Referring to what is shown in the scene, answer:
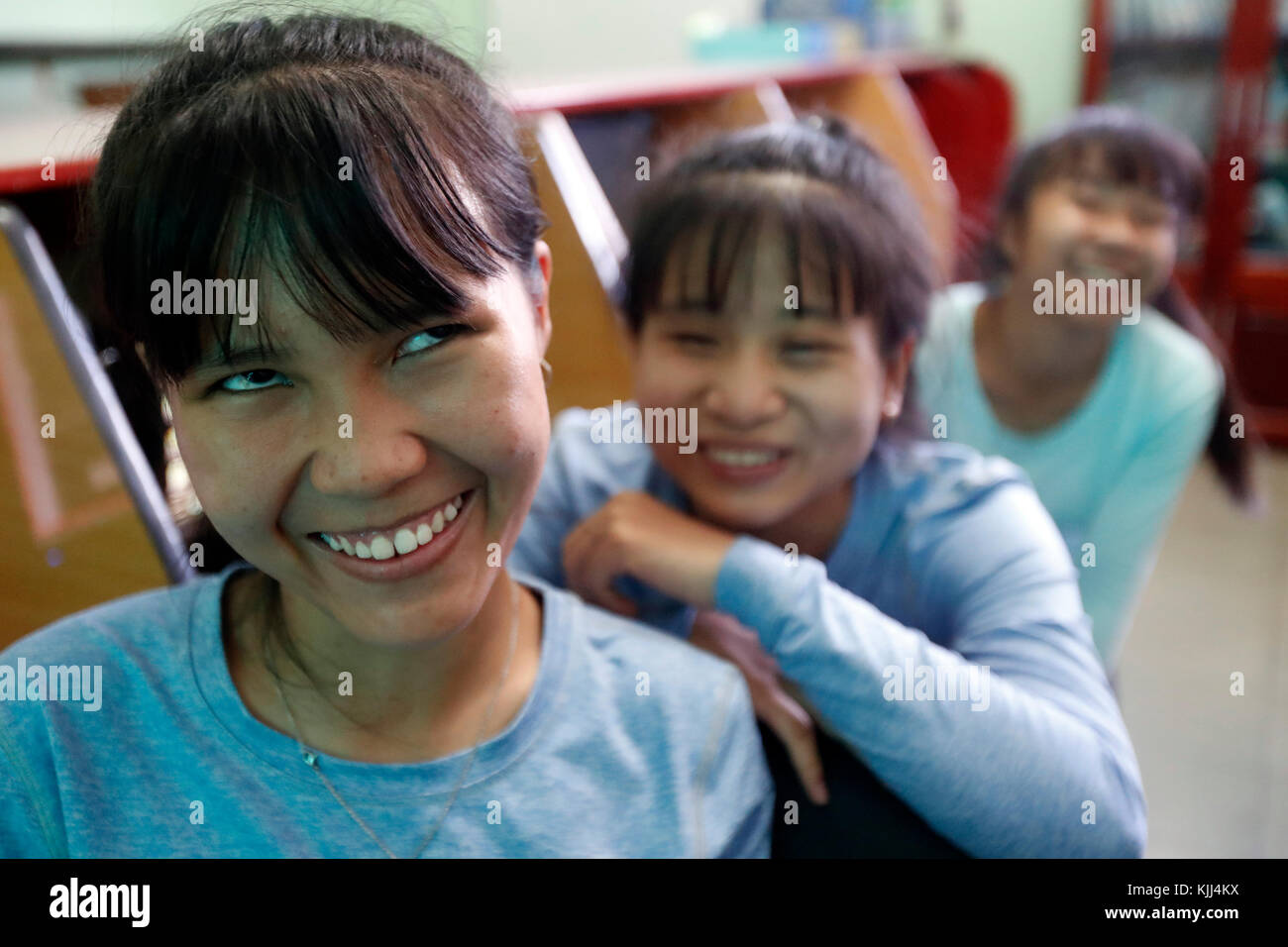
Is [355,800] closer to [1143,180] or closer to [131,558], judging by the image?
[131,558]

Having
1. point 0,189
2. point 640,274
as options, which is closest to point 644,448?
point 640,274

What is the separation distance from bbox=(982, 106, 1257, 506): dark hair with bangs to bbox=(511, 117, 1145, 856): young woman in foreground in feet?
1.93

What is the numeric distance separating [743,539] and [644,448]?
0.70 feet

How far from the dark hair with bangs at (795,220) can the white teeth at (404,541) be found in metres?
0.36

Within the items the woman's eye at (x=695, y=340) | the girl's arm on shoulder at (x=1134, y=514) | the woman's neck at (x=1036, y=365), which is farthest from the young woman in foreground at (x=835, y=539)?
the girl's arm on shoulder at (x=1134, y=514)

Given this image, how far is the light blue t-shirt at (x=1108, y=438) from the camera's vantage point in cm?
129

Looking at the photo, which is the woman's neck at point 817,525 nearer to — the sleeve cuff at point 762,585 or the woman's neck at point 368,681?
the sleeve cuff at point 762,585

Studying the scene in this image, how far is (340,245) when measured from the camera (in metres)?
0.59

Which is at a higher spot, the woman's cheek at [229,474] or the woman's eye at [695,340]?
the woman's eye at [695,340]

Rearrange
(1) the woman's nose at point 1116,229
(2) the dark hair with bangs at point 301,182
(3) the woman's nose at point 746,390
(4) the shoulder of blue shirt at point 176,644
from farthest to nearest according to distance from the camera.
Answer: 1. (1) the woman's nose at point 1116,229
2. (3) the woman's nose at point 746,390
3. (4) the shoulder of blue shirt at point 176,644
4. (2) the dark hair with bangs at point 301,182

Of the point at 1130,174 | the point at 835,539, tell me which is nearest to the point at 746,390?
the point at 835,539

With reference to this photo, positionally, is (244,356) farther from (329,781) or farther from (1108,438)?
(1108,438)

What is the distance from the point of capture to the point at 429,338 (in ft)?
2.09

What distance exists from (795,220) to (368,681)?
506 mm
